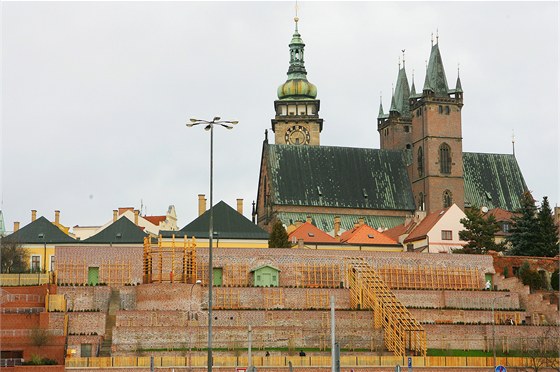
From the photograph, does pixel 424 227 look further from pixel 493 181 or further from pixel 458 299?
pixel 458 299

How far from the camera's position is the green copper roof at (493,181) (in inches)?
5148

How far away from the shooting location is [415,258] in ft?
278

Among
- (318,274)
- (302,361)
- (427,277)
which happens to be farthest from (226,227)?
(302,361)

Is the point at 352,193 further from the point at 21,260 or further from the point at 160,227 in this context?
the point at 21,260

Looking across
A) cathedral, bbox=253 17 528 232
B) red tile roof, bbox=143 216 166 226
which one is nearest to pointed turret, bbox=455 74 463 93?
cathedral, bbox=253 17 528 232

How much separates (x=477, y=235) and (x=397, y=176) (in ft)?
108

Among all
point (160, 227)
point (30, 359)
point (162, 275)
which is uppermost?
point (160, 227)

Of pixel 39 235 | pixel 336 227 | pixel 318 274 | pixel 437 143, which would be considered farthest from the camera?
pixel 437 143

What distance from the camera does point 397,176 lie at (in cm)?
13200

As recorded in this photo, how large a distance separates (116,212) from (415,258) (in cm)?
4932

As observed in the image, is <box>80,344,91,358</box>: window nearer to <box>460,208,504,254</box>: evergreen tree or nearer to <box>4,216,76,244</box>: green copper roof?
<box>4,216,76,244</box>: green copper roof

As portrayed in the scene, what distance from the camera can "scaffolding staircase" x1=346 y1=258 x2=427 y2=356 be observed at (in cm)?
6869

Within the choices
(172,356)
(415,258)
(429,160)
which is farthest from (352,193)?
(172,356)

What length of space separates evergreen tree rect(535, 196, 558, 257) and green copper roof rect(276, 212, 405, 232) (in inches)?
1229
